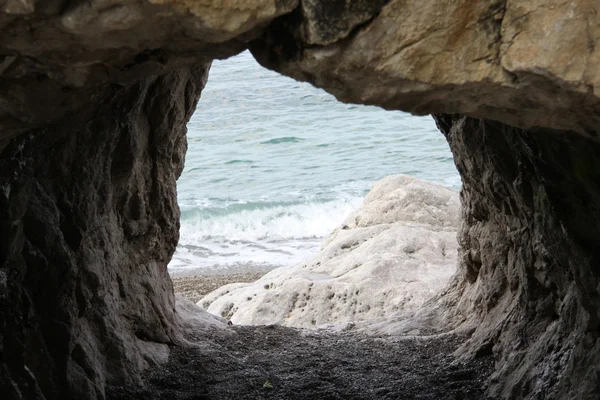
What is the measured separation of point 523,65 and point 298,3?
0.91 metres

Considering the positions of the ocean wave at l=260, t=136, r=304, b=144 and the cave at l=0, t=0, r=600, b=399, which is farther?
the ocean wave at l=260, t=136, r=304, b=144

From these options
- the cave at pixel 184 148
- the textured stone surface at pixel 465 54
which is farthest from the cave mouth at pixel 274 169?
the textured stone surface at pixel 465 54

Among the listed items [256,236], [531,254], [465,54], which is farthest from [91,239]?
[256,236]

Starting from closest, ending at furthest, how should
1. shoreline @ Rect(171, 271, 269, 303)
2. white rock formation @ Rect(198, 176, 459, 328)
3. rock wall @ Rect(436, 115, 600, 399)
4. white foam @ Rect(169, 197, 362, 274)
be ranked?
rock wall @ Rect(436, 115, 600, 399) < white rock formation @ Rect(198, 176, 459, 328) < shoreline @ Rect(171, 271, 269, 303) < white foam @ Rect(169, 197, 362, 274)

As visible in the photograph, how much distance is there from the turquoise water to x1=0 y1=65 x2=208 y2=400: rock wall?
9.29 metres

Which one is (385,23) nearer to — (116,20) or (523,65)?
(523,65)

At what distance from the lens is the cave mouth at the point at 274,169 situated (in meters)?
18.0

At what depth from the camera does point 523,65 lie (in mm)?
3311

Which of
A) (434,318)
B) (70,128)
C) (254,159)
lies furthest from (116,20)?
(254,159)

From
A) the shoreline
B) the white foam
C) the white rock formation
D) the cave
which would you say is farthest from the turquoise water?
the cave

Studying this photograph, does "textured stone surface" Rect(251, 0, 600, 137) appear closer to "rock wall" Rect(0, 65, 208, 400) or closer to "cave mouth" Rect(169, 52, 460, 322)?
"rock wall" Rect(0, 65, 208, 400)

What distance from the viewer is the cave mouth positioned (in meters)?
18.0

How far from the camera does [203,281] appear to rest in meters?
15.0

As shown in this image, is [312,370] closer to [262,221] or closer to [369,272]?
[369,272]
